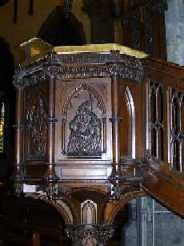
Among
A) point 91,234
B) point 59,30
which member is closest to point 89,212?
point 91,234

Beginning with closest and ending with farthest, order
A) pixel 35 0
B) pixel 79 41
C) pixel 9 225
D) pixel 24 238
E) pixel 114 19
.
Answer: pixel 114 19 → pixel 24 238 → pixel 9 225 → pixel 79 41 → pixel 35 0

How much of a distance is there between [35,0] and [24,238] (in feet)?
19.2

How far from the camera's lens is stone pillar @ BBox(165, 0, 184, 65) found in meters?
5.26

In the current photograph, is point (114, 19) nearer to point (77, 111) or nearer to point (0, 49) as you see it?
point (77, 111)

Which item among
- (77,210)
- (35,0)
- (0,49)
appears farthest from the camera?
(0,49)

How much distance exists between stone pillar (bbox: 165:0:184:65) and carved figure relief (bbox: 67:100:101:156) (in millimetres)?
2354

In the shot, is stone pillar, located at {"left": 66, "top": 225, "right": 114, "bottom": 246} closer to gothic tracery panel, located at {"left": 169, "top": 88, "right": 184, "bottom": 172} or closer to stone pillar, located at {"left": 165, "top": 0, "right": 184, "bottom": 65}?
gothic tracery panel, located at {"left": 169, "top": 88, "right": 184, "bottom": 172}

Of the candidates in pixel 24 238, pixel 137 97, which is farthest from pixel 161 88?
pixel 24 238

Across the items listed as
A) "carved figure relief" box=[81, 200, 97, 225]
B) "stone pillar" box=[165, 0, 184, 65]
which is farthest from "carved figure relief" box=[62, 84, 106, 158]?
"stone pillar" box=[165, 0, 184, 65]

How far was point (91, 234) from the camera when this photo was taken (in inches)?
145

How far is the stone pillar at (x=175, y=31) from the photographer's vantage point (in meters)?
5.26

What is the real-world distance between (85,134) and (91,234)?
96 cm

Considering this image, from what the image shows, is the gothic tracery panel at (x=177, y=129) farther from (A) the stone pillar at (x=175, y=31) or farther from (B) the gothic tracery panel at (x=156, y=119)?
(A) the stone pillar at (x=175, y=31)

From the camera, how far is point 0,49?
12.4 meters
